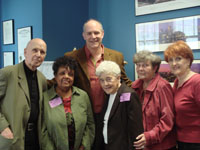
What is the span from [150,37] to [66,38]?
145 cm

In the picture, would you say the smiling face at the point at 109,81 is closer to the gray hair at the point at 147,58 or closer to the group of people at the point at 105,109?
the group of people at the point at 105,109

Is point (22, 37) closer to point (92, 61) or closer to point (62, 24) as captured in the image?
point (62, 24)

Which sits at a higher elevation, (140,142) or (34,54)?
(34,54)

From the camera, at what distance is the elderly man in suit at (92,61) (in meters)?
2.39

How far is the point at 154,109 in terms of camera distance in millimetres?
2025

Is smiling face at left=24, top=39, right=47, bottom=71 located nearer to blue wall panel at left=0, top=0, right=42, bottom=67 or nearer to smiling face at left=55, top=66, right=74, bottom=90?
smiling face at left=55, top=66, right=74, bottom=90

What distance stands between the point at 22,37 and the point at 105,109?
2.43 m

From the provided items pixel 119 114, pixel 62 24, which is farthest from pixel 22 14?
pixel 119 114

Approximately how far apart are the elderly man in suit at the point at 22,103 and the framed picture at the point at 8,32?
7.05 feet

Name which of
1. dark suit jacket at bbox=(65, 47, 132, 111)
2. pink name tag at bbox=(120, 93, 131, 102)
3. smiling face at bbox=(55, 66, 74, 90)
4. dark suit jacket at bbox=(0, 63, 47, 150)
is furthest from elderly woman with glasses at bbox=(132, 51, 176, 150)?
dark suit jacket at bbox=(0, 63, 47, 150)

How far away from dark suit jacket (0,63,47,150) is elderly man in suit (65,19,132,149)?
621mm

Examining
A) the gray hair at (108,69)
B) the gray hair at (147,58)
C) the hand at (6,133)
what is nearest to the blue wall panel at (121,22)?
the gray hair at (147,58)

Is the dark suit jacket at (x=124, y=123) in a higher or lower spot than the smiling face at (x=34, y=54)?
lower

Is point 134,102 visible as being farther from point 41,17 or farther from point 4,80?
point 41,17
